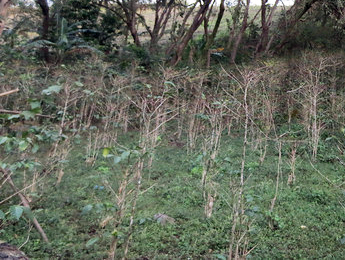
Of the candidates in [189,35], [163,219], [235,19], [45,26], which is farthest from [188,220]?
[235,19]

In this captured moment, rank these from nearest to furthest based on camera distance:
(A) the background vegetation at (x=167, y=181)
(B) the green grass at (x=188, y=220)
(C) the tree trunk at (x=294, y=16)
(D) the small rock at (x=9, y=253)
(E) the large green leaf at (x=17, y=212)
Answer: (E) the large green leaf at (x=17, y=212) < (D) the small rock at (x=9, y=253) < (A) the background vegetation at (x=167, y=181) < (B) the green grass at (x=188, y=220) < (C) the tree trunk at (x=294, y=16)

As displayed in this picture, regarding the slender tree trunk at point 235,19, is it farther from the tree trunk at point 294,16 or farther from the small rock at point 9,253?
the small rock at point 9,253

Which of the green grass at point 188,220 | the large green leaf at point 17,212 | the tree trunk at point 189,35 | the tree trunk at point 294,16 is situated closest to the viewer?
the large green leaf at point 17,212

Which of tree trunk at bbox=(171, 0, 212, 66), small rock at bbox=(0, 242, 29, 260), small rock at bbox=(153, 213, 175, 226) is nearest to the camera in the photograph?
small rock at bbox=(0, 242, 29, 260)

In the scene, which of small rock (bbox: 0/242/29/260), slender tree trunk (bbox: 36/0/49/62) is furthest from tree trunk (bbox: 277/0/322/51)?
small rock (bbox: 0/242/29/260)

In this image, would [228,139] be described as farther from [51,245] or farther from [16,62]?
[16,62]

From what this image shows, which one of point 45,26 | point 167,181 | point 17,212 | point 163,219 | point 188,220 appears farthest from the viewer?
point 45,26

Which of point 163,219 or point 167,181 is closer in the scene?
point 163,219

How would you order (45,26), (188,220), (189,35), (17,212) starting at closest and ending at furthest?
(17,212)
(188,220)
(45,26)
(189,35)

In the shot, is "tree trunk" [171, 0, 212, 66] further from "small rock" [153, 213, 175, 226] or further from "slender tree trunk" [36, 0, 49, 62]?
"small rock" [153, 213, 175, 226]

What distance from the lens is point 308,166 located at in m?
6.58

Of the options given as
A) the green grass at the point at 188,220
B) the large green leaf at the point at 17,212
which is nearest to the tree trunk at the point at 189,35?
the green grass at the point at 188,220

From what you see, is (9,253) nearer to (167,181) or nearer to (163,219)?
(163,219)

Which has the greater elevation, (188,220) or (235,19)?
(235,19)
